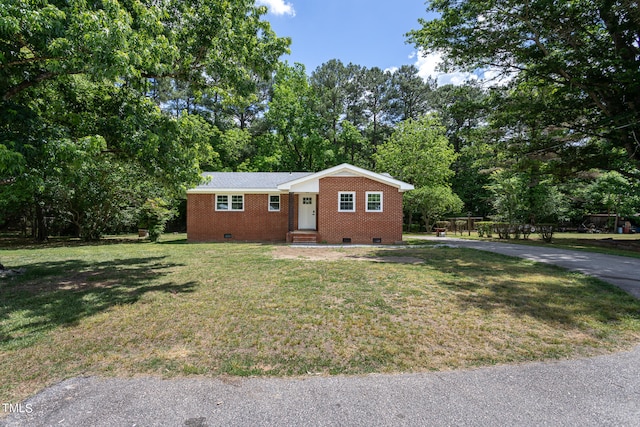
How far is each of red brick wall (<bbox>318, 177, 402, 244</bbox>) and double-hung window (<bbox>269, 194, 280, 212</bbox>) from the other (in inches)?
115

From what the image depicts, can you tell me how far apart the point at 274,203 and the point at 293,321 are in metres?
12.7

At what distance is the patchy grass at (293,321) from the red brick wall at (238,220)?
8538mm

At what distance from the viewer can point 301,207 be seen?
16938 millimetres

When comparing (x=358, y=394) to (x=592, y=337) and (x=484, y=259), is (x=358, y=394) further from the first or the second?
(x=484, y=259)

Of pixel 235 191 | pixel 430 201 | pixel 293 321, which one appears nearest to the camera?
pixel 293 321

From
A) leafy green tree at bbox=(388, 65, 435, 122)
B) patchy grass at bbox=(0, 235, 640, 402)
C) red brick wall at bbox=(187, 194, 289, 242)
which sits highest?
leafy green tree at bbox=(388, 65, 435, 122)

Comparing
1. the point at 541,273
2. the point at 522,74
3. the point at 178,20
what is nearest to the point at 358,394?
the point at 541,273

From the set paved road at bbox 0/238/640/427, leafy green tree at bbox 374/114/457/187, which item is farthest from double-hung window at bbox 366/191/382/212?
leafy green tree at bbox 374/114/457/187

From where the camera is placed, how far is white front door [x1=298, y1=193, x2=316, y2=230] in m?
16.9

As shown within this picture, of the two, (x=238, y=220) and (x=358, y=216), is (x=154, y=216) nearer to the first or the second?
(x=238, y=220)

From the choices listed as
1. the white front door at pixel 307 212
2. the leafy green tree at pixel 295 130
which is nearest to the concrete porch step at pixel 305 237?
the white front door at pixel 307 212

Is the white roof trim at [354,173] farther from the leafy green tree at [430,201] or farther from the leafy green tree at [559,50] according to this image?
the leafy green tree at [430,201]

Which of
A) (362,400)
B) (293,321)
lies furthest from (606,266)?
(362,400)

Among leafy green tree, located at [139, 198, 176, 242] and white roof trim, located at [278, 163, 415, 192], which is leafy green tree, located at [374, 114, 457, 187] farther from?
leafy green tree, located at [139, 198, 176, 242]
